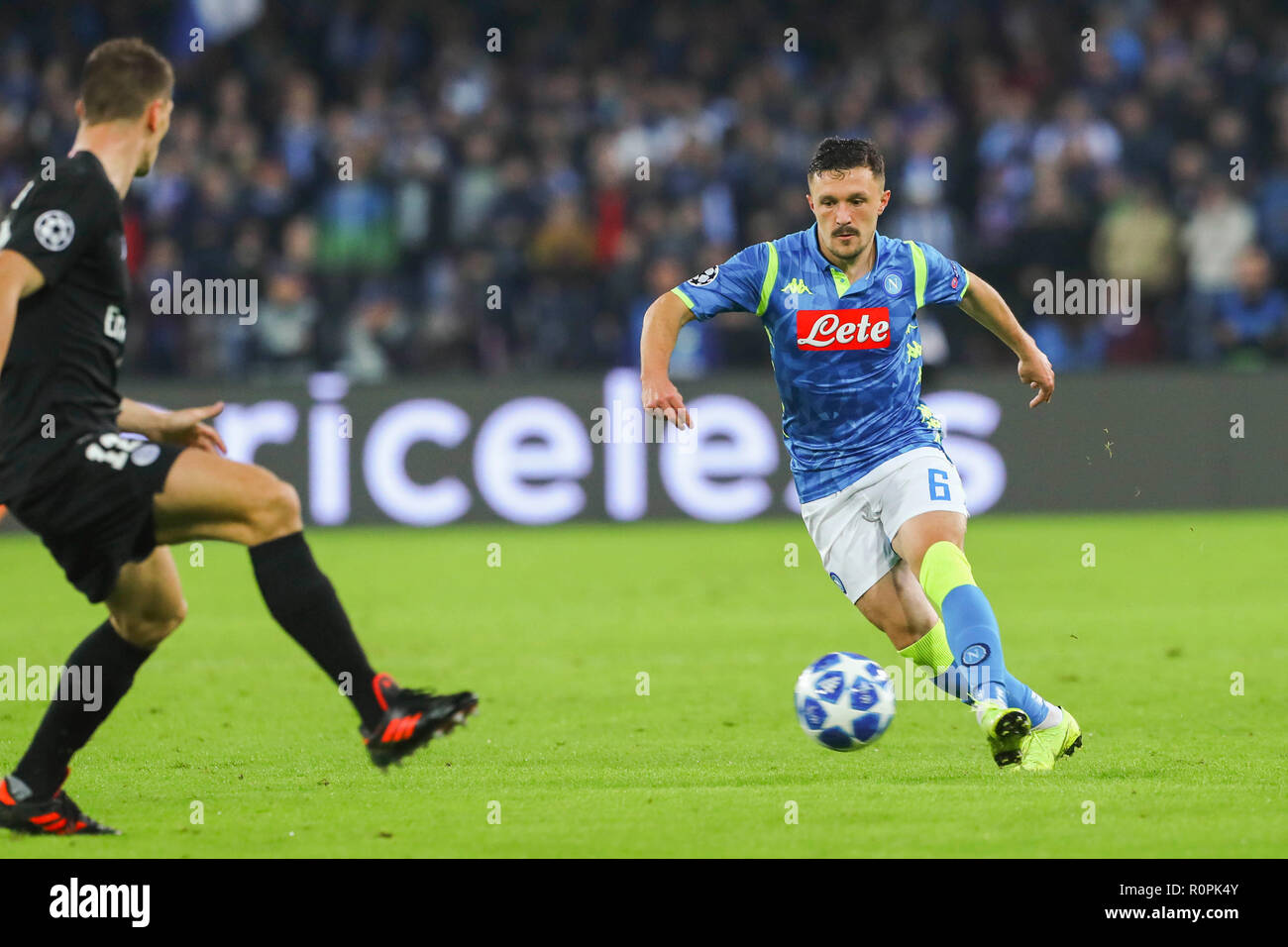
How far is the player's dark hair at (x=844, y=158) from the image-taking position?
6207 millimetres

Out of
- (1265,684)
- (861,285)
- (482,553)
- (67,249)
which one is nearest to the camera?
(67,249)

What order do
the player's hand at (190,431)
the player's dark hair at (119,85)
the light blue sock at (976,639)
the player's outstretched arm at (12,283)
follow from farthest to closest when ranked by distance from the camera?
the light blue sock at (976,639) < the player's hand at (190,431) < the player's dark hair at (119,85) < the player's outstretched arm at (12,283)

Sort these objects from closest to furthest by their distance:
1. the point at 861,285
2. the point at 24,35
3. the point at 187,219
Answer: the point at 861,285 < the point at 187,219 < the point at 24,35

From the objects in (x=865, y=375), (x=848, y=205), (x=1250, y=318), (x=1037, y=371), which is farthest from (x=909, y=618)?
(x=1250, y=318)

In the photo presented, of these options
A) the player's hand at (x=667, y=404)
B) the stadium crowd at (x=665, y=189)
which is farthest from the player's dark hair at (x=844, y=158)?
the stadium crowd at (x=665, y=189)

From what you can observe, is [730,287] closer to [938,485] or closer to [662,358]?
[662,358]

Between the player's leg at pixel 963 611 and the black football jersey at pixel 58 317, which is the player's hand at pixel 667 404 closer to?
the player's leg at pixel 963 611

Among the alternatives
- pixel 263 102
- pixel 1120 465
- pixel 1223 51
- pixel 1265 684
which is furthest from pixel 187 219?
pixel 1265 684

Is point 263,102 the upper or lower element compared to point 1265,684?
upper

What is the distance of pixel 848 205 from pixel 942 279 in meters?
0.48

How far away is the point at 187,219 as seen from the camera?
54.2 feet

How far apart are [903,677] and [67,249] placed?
471 centimetres

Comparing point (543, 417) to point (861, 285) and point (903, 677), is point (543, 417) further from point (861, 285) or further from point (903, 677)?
point (861, 285)

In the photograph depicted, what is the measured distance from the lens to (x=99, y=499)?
4.89m
